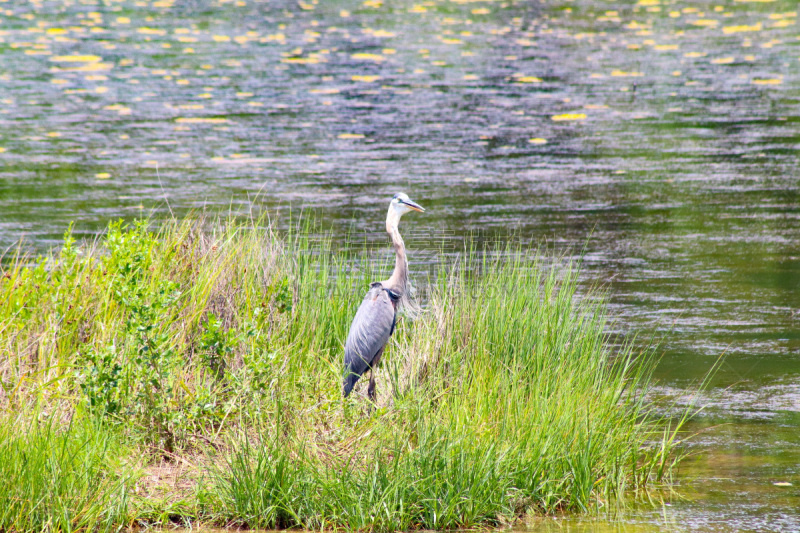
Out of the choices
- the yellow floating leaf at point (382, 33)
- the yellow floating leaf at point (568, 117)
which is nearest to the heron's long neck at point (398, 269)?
the yellow floating leaf at point (568, 117)

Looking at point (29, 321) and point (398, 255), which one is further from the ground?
point (398, 255)

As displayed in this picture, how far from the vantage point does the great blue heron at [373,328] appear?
6285mm

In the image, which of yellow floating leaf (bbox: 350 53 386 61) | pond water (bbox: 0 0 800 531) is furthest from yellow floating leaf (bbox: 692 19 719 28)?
yellow floating leaf (bbox: 350 53 386 61)

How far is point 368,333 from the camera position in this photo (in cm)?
630

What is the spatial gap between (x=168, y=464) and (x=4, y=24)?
85.3 ft

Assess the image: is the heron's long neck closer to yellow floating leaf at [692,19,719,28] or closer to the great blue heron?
the great blue heron

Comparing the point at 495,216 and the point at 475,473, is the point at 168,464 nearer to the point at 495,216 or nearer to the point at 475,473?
the point at 475,473

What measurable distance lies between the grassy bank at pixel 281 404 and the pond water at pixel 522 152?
44cm

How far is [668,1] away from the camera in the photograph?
107ft

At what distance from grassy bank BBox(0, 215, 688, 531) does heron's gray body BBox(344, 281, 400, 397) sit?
14 centimetres

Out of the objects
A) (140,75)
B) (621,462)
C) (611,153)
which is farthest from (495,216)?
(140,75)

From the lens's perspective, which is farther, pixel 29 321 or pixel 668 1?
pixel 668 1

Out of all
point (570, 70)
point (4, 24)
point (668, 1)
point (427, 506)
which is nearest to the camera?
point (427, 506)

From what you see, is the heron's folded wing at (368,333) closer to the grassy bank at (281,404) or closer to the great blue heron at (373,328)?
the great blue heron at (373,328)
